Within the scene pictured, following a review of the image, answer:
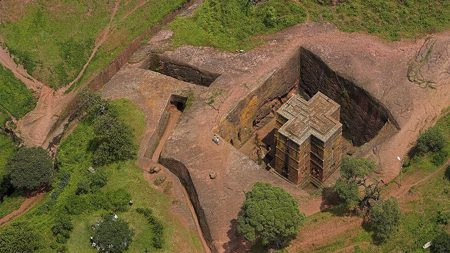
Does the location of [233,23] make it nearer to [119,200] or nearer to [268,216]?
[119,200]

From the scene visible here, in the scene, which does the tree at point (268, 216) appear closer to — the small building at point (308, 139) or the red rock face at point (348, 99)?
the small building at point (308, 139)

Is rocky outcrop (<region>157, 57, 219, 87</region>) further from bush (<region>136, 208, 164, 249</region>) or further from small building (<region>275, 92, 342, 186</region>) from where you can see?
bush (<region>136, 208, 164, 249</region>)

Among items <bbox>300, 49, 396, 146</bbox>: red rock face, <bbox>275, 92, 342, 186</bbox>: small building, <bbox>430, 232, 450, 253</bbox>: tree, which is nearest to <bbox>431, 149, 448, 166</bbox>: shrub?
<bbox>300, 49, 396, 146</bbox>: red rock face

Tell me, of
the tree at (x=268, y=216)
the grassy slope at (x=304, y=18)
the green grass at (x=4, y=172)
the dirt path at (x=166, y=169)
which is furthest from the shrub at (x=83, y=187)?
the grassy slope at (x=304, y=18)

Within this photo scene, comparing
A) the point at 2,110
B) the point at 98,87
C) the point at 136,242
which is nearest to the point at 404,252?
the point at 136,242

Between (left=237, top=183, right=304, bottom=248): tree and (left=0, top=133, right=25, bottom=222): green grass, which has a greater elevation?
(left=237, top=183, right=304, bottom=248): tree

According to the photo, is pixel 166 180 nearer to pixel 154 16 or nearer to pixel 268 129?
pixel 268 129
